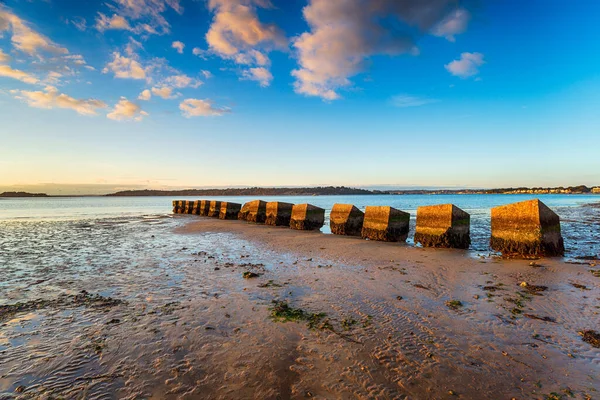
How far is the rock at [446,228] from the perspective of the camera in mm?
10766

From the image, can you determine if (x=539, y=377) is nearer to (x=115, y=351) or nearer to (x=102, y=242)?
(x=115, y=351)

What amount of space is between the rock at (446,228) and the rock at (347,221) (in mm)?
4016

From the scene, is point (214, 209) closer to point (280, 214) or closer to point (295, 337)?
point (280, 214)

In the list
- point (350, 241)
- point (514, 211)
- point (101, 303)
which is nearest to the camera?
point (101, 303)

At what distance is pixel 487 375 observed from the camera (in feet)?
10.7

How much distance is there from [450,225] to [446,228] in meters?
0.17

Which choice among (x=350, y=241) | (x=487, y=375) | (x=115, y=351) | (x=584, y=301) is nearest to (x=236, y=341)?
(x=115, y=351)

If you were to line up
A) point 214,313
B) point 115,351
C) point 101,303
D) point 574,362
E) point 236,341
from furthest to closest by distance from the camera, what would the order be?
point 101,303, point 214,313, point 236,341, point 115,351, point 574,362

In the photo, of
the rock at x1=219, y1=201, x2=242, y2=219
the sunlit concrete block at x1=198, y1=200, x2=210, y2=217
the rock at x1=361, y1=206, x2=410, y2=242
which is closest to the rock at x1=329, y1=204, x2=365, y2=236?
the rock at x1=361, y1=206, x2=410, y2=242

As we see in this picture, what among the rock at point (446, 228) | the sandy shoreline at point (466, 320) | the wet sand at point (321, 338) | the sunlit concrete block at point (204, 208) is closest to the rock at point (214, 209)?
the sunlit concrete block at point (204, 208)

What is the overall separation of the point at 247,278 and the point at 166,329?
9.33 ft

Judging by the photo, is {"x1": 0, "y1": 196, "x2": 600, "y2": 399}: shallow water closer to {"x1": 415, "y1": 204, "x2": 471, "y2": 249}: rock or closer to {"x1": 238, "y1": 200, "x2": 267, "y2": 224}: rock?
{"x1": 415, "y1": 204, "x2": 471, "y2": 249}: rock

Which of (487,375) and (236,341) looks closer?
(487,375)

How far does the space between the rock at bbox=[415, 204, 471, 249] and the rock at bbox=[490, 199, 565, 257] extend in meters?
1.22
